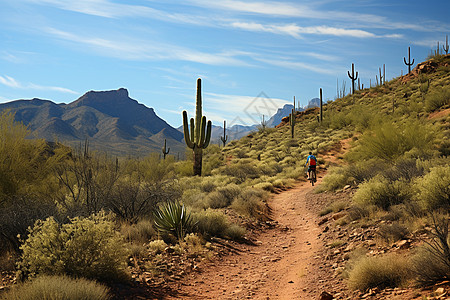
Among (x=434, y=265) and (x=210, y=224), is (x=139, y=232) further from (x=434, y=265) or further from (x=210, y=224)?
(x=434, y=265)

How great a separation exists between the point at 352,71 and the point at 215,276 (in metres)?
56.7

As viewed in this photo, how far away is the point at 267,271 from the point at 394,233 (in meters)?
2.73

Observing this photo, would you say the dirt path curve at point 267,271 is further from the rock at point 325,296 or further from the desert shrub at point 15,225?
the desert shrub at point 15,225

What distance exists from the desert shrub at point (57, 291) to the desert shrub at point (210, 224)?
5116 mm

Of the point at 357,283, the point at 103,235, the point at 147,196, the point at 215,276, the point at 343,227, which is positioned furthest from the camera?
the point at 147,196

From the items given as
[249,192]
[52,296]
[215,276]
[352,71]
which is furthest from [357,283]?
[352,71]

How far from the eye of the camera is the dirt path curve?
21.2 ft

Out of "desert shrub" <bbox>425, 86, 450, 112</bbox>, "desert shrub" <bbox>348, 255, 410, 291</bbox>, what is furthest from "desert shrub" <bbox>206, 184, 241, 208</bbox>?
"desert shrub" <bbox>425, 86, 450, 112</bbox>

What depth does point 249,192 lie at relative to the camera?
1645cm

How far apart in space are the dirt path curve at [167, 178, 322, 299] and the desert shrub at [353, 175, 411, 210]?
1.81 m

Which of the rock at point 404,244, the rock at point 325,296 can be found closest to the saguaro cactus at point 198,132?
the rock at point 404,244

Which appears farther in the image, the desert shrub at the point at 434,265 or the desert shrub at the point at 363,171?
the desert shrub at the point at 363,171

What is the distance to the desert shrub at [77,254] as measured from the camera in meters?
5.96

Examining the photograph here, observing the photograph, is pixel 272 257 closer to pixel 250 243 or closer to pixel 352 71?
pixel 250 243
